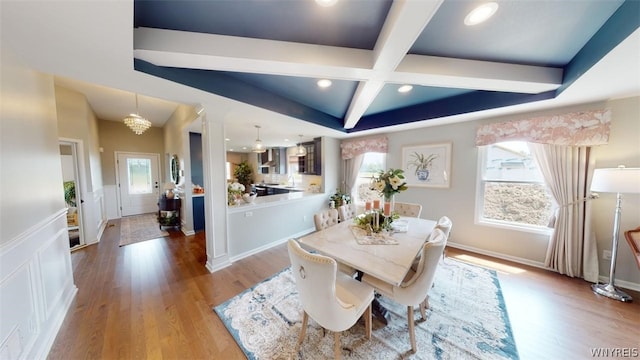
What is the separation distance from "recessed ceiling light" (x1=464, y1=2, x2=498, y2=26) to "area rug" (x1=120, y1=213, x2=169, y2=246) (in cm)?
566

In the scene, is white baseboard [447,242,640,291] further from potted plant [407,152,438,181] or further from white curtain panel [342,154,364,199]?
white curtain panel [342,154,364,199]

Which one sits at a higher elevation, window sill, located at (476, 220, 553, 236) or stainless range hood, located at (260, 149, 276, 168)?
stainless range hood, located at (260, 149, 276, 168)

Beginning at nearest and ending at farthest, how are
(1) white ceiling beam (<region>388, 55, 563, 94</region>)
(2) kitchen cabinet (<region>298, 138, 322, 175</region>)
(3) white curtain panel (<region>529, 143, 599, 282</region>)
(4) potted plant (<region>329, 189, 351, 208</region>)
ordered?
(1) white ceiling beam (<region>388, 55, 563, 94</region>) → (3) white curtain panel (<region>529, 143, 599, 282</region>) → (4) potted plant (<region>329, 189, 351, 208</region>) → (2) kitchen cabinet (<region>298, 138, 322, 175</region>)

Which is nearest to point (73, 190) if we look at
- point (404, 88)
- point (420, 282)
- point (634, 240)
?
point (420, 282)

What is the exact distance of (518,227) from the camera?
288 centimetres

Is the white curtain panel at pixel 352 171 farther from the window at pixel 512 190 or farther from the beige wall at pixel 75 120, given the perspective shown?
the beige wall at pixel 75 120

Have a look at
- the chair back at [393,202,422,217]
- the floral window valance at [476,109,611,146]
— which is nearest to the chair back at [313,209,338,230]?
the chair back at [393,202,422,217]

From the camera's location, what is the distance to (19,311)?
1.32 m

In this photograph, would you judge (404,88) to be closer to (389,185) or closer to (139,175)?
(389,185)

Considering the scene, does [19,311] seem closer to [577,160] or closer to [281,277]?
[281,277]

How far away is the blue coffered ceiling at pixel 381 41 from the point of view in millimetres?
1257

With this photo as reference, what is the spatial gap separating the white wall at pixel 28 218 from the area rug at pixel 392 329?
1.25m

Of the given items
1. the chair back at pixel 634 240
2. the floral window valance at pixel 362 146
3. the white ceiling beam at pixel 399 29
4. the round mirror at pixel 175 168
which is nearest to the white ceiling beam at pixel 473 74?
the white ceiling beam at pixel 399 29

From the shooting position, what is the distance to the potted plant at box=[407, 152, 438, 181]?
3.59 m
